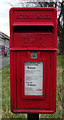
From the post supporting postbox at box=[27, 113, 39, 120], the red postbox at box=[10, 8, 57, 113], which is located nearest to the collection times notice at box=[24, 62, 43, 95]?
the red postbox at box=[10, 8, 57, 113]

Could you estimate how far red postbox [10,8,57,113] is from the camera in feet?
6.94

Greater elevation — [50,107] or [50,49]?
[50,49]

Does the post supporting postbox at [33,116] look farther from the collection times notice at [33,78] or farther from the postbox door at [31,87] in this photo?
the collection times notice at [33,78]

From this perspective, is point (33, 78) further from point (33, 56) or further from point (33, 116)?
point (33, 116)

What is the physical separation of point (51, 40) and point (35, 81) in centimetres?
55

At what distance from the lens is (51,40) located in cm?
213

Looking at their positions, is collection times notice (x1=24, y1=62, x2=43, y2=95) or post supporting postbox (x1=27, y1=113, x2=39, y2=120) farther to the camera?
post supporting postbox (x1=27, y1=113, x2=39, y2=120)

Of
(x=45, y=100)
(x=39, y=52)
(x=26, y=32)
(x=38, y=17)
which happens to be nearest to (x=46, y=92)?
(x=45, y=100)

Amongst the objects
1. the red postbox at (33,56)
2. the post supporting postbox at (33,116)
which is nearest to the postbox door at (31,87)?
the red postbox at (33,56)

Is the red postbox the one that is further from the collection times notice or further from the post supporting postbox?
the post supporting postbox

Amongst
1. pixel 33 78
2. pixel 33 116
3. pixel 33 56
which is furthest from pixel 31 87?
pixel 33 116

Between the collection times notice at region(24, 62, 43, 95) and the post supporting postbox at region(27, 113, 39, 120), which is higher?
the collection times notice at region(24, 62, 43, 95)

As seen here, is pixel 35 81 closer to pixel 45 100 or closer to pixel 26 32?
pixel 45 100

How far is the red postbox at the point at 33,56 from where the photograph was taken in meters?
2.12
